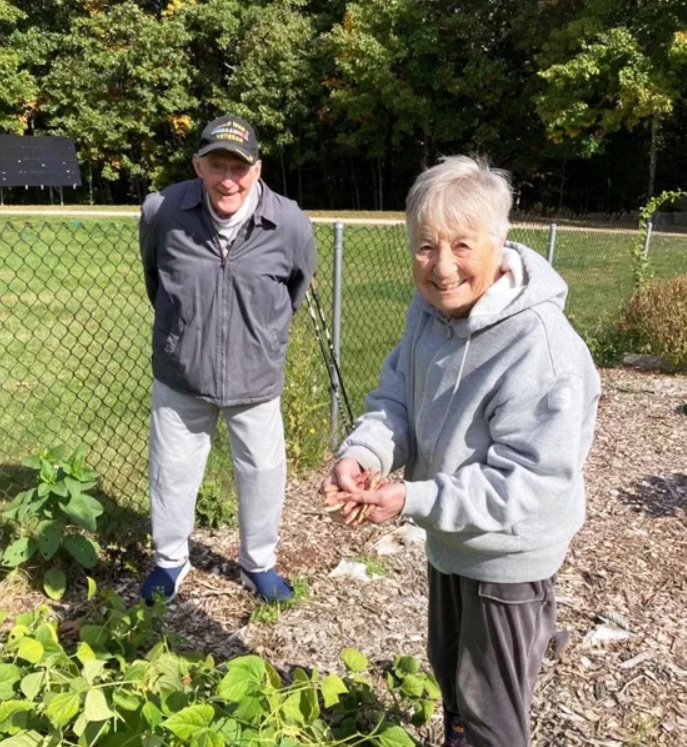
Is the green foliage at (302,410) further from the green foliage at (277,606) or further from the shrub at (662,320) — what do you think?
the shrub at (662,320)

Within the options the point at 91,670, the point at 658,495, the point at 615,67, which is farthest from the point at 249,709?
the point at 615,67

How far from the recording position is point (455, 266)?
157cm

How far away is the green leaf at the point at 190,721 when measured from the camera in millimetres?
1499

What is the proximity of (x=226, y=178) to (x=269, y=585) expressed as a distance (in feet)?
5.27

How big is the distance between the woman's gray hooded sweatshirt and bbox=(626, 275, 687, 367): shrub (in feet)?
18.7

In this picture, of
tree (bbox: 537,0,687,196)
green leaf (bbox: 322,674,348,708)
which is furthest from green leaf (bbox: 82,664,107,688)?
tree (bbox: 537,0,687,196)

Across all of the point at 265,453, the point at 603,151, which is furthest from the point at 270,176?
the point at 265,453

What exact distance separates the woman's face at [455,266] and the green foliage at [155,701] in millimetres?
920

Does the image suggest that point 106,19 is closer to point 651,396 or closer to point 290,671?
point 651,396

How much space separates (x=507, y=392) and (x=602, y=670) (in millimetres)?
1671

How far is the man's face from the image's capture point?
2.67 metres

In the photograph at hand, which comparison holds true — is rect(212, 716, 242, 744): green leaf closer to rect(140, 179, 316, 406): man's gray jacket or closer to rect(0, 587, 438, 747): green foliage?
rect(0, 587, 438, 747): green foliage

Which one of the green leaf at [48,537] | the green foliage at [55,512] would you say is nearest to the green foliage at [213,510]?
the green foliage at [55,512]

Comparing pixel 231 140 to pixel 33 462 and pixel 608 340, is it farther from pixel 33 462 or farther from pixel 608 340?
pixel 608 340
